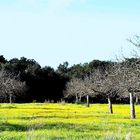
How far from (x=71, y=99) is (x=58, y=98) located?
5.46m

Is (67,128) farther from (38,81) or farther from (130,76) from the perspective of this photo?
(38,81)

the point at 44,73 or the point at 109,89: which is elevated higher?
the point at 44,73

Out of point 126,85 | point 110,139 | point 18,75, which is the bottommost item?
point 110,139

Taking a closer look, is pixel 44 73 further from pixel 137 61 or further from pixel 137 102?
pixel 137 61

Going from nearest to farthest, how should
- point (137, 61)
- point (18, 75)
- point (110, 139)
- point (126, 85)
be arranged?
point (110, 139)
point (137, 61)
point (126, 85)
point (18, 75)

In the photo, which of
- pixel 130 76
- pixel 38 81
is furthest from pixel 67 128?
pixel 38 81

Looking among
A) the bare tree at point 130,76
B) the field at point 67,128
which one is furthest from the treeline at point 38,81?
the field at point 67,128

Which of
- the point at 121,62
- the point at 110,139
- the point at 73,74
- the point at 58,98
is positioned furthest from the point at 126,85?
the point at 73,74

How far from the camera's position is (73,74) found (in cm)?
14312

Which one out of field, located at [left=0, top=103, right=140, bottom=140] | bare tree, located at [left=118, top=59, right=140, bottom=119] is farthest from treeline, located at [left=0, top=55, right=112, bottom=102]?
field, located at [left=0, top=103, right=140, bottom=140]

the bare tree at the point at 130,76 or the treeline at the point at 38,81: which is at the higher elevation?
the treeline at the point at 38,81

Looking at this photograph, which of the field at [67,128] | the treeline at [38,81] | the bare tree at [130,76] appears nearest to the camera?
the field at [67,128]

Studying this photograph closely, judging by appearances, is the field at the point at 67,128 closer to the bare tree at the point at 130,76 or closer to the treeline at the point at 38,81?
the bare tree at the point at 130,76

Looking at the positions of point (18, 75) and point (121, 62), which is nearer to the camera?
point (121, 62)
